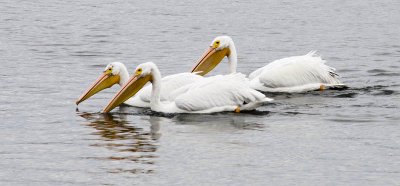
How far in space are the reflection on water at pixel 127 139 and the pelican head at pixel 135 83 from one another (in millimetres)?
161

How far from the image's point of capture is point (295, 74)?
535 inches

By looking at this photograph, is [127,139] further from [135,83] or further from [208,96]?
[135,83]

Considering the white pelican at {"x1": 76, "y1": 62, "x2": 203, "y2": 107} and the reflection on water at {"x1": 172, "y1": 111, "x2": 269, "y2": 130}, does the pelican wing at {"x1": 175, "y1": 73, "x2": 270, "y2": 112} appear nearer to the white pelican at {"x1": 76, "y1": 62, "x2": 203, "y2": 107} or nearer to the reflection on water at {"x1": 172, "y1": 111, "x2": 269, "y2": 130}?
the reflection on water at {"x1": 172, "y1": 111, "x2": 269, "y2": 130}

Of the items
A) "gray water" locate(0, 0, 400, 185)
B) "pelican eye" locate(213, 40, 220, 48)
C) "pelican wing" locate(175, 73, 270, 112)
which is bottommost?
"gray water" locate(0, 0, 400, 185)

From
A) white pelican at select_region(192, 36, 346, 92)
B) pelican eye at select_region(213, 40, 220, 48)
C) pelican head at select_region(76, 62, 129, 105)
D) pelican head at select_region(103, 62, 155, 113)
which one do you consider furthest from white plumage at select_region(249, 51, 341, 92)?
pelican head at select_region(103, 62, 155, 113)

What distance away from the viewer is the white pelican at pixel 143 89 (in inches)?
490

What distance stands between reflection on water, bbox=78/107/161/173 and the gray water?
0.01 m

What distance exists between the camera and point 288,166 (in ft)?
29.6

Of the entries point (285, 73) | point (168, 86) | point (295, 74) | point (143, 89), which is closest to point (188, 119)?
point (168, 86)

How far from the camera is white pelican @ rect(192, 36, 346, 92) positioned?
13.5 m

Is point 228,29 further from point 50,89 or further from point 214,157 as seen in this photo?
point 214,157

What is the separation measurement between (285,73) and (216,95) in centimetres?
188

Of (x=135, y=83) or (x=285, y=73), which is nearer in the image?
(x=135, y=83)

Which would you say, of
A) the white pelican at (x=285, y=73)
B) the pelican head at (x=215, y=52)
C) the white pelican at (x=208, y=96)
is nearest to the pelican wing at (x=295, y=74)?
the white pelican at (x=285, y=73)
